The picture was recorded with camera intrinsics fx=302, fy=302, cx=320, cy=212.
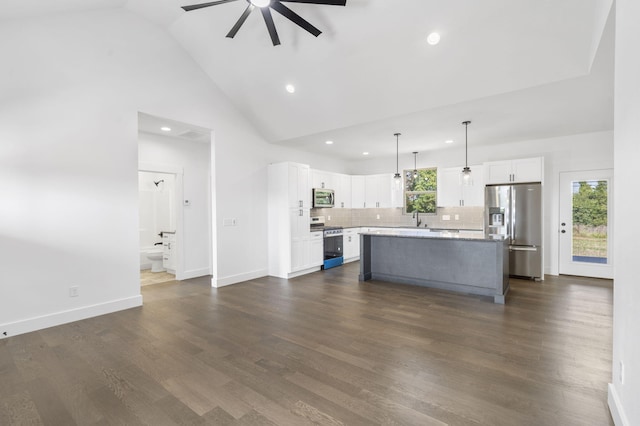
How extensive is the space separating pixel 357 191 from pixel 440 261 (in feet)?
12.7

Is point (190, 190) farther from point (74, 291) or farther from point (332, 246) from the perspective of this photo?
point (332, 246)

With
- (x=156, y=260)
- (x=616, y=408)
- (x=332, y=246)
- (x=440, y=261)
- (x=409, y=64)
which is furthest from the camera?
(x=332, y=246)

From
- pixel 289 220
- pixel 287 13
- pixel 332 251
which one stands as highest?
pixel 287 13

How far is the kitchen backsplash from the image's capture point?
711cm

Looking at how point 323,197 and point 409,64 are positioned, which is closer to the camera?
point 409,64

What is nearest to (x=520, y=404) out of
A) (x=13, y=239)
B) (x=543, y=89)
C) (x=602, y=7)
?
(x=602, y=7)

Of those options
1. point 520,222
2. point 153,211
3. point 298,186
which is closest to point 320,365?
point 298,186

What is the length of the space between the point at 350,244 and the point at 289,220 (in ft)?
7.71

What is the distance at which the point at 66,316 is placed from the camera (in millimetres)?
3678

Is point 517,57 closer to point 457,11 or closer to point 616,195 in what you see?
point 457,11

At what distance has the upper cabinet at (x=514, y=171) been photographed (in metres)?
5.79

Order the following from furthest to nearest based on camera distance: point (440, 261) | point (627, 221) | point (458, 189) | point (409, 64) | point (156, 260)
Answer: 1. point (458, 189)
2. point (156, 260)
3. point (440, 261)
4. point (409, 64)
5. point (627, 221)

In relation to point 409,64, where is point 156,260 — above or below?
below

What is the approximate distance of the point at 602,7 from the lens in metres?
2.54
